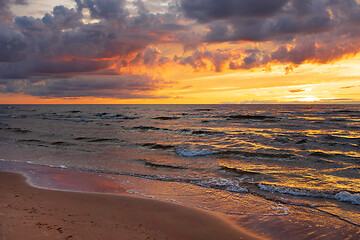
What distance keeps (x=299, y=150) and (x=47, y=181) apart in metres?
15.4

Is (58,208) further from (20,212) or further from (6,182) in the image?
(6,182)

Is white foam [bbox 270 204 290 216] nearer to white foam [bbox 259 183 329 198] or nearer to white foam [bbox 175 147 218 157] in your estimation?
white foam [bbox 259 183 329 198]

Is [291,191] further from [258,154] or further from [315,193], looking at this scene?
[258,154]

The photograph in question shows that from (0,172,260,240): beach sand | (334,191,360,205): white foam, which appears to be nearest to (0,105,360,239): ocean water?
(334,191,360,205): white foam

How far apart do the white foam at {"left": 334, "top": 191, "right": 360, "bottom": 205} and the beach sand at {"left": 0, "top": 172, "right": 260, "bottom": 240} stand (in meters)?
4.45

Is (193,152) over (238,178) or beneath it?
over

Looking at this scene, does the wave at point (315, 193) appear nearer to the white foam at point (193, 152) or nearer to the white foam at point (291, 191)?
the white foam at point (291, 191)

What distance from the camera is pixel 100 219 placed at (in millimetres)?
5848

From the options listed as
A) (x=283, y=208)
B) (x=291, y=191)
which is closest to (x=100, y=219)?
(x=283, y=208)

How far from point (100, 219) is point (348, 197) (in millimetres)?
7814

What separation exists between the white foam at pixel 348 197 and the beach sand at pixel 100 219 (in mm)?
4450

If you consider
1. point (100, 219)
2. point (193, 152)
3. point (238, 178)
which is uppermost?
point (100, 219)

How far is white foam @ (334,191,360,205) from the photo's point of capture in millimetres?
7618

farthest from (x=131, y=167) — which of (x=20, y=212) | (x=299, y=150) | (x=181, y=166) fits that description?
(x=299, y=150)
